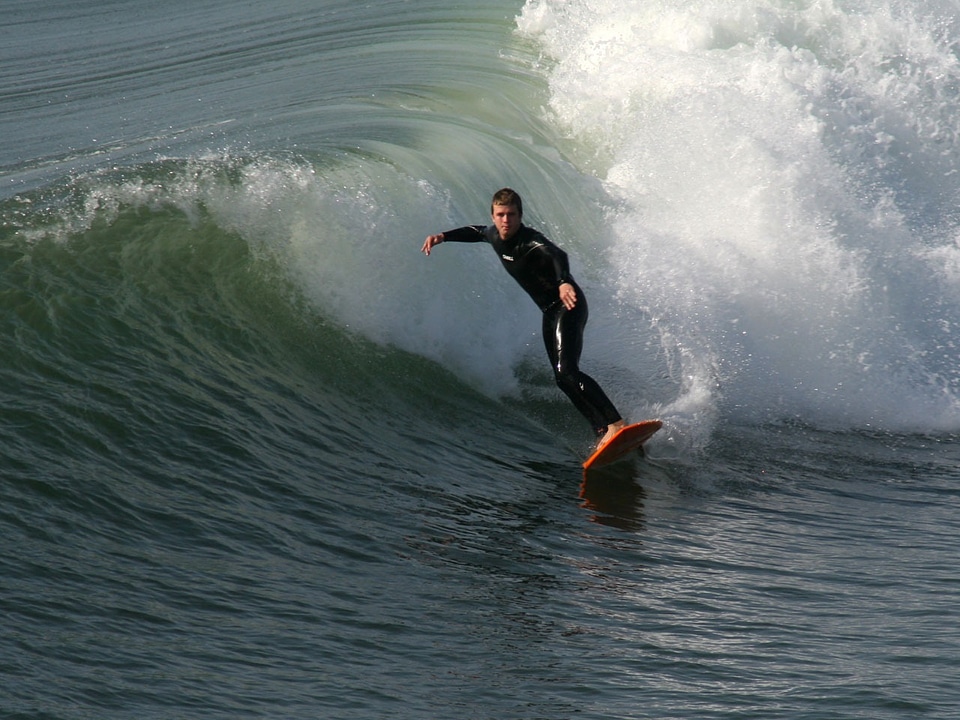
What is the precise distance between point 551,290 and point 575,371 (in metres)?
0.57

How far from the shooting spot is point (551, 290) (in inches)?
302

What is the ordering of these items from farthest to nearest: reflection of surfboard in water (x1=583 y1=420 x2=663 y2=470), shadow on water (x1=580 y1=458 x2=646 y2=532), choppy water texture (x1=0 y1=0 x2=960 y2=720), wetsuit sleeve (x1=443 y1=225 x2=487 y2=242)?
wetsuit sleeve (x1=443 y1=225 x2=487 y2=242) → reflection of surfboard in water (x1=583 y1=420 x2=663 y2=470) → shadow on water (x1=580 y1=458 x2=646 y2=532) → choppy water texture (x1=0 y1=0 x2=960 y2=720)

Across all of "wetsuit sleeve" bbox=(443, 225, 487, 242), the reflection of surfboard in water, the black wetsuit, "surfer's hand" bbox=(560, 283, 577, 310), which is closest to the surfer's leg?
the black wetsuit

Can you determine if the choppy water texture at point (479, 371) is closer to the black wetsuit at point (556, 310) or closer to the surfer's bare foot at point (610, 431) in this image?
the surfer's bare foot at point (610, 431)

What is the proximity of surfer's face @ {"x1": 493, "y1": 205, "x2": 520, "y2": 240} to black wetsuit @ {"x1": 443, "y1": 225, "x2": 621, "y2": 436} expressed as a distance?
0.29ft

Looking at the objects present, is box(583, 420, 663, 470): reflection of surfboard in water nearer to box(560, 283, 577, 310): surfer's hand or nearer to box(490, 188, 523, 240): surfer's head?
box(560, 283, 577, 310): surfer's hand

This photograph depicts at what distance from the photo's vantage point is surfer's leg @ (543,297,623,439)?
7.49m

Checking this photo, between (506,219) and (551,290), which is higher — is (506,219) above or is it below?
above

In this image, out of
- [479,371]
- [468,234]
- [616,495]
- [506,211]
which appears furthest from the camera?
[479,371]

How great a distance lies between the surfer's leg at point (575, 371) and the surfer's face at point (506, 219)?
60 cm

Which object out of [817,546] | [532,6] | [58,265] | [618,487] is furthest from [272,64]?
[817,546]

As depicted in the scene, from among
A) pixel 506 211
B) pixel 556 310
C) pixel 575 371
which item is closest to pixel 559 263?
pixel 556 310

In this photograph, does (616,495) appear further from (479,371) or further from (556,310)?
(479,371)

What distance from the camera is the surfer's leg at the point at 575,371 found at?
24.6 ft
